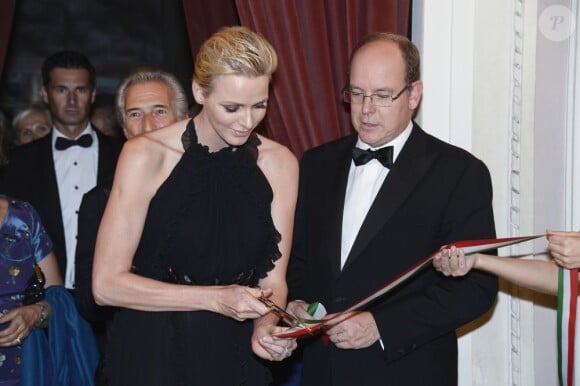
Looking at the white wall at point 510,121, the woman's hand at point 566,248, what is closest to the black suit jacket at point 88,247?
the white wall at point 510,121

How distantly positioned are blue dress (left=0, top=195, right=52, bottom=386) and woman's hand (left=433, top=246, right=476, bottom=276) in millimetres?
1594

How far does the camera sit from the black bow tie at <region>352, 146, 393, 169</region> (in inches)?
126

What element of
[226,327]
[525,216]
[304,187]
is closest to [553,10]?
[525,216]

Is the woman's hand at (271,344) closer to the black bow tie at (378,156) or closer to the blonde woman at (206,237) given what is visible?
the blonde woman at (206,237)

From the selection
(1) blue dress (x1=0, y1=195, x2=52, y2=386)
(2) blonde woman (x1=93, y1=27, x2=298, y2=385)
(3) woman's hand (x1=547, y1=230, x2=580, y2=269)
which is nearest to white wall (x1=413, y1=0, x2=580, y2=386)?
(3) woman's hand (x1=547, y1=230, x2=580, y2=269)

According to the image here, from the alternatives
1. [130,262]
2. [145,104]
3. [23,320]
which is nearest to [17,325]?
[23,320]

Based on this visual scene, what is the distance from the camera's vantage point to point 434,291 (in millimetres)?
3068

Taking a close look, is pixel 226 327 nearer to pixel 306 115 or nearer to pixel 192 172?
pixel 192 172

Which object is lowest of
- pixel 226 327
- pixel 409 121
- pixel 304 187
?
pixel 226 327

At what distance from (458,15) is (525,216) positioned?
88cm

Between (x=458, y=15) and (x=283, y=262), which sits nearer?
(x=283, y=262)

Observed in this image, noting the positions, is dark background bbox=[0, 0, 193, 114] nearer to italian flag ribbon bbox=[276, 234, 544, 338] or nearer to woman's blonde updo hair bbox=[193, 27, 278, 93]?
woman's blonde updo hair bbox=[193, 27, 278, 93]

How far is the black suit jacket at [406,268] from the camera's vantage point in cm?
304

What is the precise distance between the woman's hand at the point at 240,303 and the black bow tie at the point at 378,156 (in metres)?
0.67
